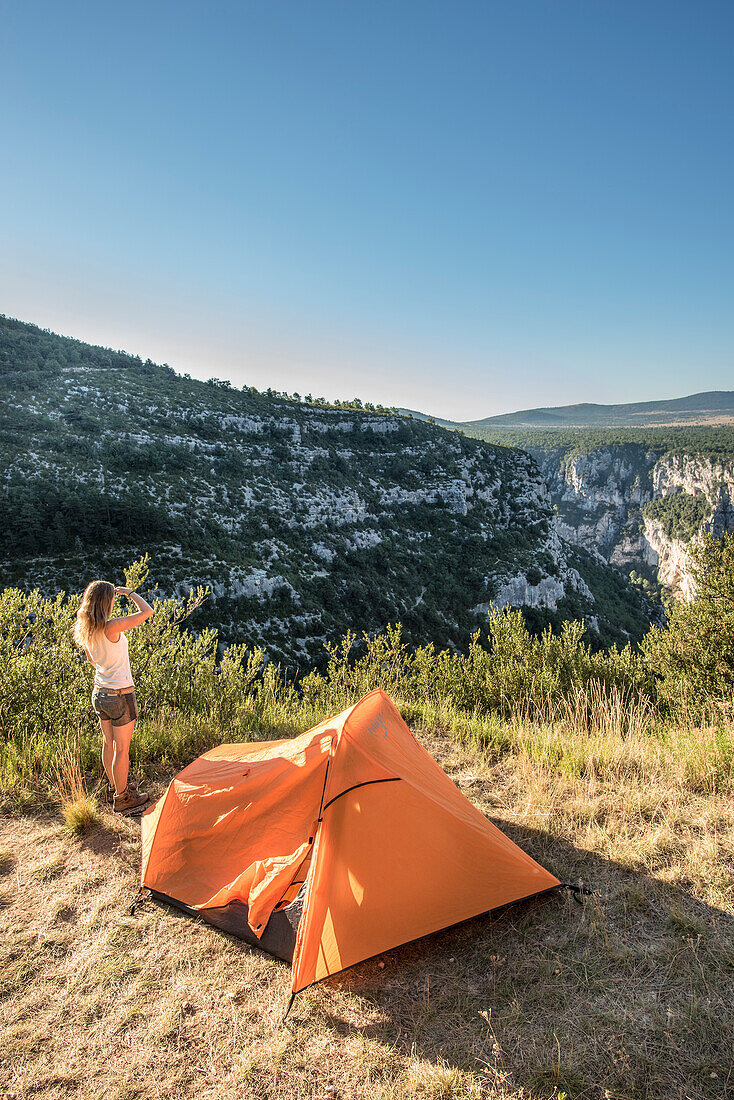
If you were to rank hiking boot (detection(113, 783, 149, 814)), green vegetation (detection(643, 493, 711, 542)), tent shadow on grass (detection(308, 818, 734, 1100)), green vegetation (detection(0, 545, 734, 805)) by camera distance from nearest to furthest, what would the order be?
tent shadow on grass (detection(308, 818, 734, 1100))
hiking boot (detection(113, 783, 149, 814))
green vegetation (detection(0, 545, 734, 805))
green vegetation (detection(643, 493, 711, 542))

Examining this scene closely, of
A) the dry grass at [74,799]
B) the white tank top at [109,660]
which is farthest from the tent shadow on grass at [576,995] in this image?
the white tank top at [109,660]

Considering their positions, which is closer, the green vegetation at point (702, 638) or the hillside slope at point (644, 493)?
the green vegetation at point (702, 638)

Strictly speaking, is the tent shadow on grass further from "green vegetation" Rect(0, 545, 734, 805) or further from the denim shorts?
the denim shorts

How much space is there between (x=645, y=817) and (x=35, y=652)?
19.8 ft

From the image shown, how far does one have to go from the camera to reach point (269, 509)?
149ft

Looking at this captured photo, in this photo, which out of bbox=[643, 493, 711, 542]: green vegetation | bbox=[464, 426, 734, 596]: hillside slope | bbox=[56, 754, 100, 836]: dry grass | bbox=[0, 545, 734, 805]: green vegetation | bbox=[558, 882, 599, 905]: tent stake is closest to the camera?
bbox=[558, 882, 599, 905]: tent stake

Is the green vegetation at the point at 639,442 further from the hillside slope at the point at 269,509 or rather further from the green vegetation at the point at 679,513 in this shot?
the hillside slope at the point at 269,509

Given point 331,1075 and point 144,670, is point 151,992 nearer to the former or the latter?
point 331,1075

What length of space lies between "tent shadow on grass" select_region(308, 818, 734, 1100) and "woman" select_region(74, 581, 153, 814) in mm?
2387

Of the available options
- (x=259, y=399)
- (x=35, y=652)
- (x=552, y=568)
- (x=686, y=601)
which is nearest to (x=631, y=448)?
(x=552, y=568)

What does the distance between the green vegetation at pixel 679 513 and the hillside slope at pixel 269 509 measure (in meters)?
46.3

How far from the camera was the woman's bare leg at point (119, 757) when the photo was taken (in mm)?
4020

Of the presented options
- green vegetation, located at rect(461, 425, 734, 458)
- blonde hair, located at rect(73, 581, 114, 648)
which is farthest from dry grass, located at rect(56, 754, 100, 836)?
green vegetation, located at rect(461, 425, 734, 458)

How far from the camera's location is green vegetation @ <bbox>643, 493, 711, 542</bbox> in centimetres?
10475
